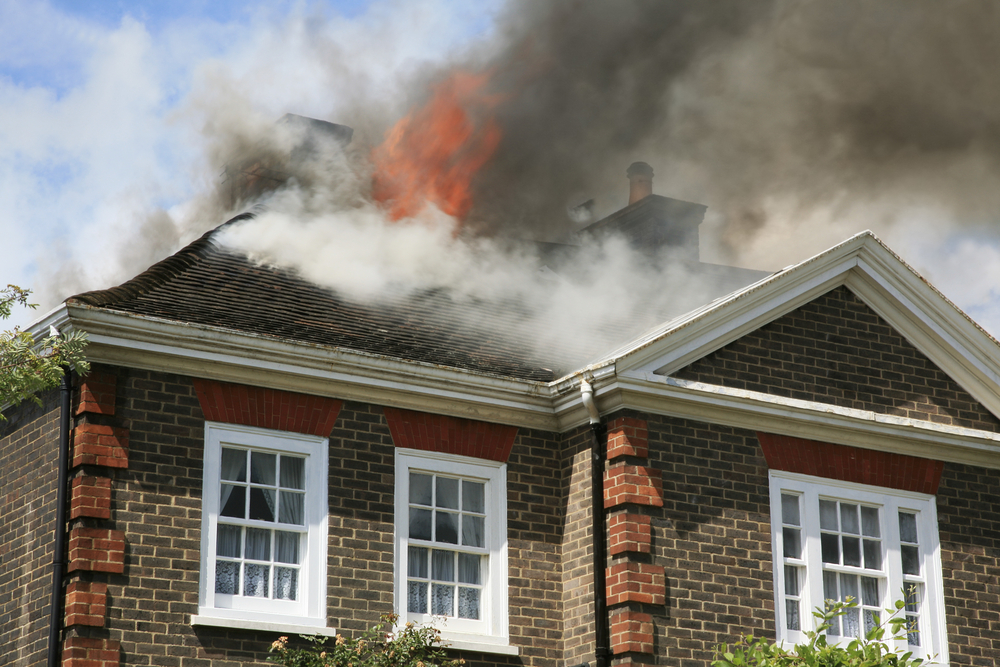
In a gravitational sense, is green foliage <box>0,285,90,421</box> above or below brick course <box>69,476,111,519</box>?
above

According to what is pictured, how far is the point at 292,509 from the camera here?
12992mm

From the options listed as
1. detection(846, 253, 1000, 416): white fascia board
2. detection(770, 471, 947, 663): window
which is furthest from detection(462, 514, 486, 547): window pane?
detection(846, 253, 1000, 416): white fascia board

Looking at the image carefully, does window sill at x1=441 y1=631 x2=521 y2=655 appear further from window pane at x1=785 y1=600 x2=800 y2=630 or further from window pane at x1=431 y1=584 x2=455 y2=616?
window pane at x1=785 y1=600 x2=800 y2=630

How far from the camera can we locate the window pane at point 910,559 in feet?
48.4

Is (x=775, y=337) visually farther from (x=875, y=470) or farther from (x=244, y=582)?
(x=244, y=582)

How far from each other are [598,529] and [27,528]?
5591 mm

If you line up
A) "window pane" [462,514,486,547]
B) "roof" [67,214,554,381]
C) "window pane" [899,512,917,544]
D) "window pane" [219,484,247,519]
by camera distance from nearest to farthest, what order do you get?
"window pane" [219,484,247,519] < "roof" [67,214,554,381] < "window pane" [462,514,486,547] < "window pane" [899,512,917,544]

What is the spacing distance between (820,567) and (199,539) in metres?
6.51

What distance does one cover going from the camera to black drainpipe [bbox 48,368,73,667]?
37.7 feet

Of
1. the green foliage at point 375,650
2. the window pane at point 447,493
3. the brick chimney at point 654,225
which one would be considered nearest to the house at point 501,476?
the window pane at point 447,493

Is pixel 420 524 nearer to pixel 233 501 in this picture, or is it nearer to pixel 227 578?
pixel 233 501

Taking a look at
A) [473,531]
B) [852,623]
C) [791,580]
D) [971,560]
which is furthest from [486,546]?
[971,560]

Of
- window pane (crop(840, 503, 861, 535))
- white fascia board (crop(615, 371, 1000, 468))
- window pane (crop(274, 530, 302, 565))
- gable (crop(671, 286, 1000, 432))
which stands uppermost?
gable (crop(671, 286, 1000, 432))

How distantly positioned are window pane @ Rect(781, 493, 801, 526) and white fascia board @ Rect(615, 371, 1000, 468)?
0.70 m
